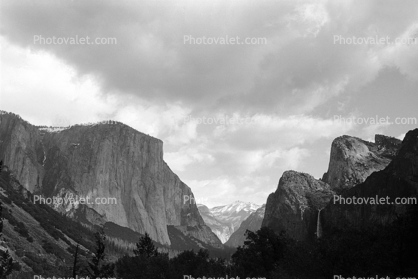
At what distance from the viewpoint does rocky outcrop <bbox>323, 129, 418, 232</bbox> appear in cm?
16425

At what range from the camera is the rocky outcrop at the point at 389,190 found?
539 ft

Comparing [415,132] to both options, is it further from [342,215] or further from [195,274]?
[195,274]

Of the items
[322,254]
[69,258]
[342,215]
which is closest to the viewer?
[322,254]

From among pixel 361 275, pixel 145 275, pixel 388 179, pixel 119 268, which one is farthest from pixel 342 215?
pixel 361 275

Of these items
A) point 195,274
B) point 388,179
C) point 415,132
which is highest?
point 415,132

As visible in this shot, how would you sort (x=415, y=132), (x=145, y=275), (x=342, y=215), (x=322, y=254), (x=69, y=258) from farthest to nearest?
(x=342, y=215)
(x=415, y=132)
(x=69, y=258)
(x=145, y=275)
(x=322, y=254)

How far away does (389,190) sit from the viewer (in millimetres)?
176125

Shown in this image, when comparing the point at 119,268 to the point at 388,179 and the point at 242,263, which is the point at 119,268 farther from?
the point at 388,179

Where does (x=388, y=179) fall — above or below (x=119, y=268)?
above

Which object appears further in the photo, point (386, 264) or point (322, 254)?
point (322, 254)

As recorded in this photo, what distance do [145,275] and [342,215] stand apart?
144 m

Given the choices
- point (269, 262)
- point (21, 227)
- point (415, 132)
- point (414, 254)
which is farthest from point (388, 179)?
point (21, 227)

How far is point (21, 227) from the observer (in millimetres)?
130500

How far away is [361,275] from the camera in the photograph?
50531 mm
